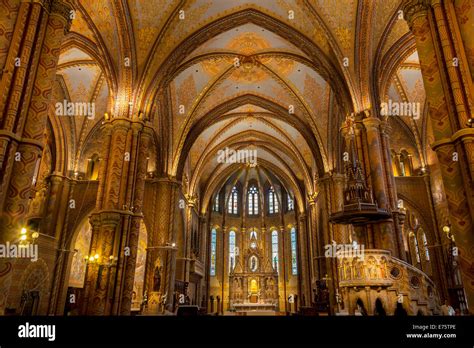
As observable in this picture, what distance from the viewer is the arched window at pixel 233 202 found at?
119 ft

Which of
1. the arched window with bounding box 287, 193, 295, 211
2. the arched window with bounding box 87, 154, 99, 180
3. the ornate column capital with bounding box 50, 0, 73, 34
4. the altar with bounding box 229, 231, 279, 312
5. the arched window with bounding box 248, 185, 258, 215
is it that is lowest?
the altar with bounding box 229, 231, 279, 312

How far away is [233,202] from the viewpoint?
3675 cm

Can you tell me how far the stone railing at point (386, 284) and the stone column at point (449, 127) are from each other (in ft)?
14.1

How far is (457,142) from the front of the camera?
618 cm

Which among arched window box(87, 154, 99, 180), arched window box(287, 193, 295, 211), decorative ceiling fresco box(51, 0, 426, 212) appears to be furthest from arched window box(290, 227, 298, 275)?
arched window box(87, 154, 99, 180)

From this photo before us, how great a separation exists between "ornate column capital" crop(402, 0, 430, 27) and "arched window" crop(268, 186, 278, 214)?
2865 centimetres

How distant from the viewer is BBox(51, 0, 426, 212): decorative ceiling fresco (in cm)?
1356

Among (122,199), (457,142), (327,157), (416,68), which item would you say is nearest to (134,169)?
(122,199)

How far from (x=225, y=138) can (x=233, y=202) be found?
11.4 metres

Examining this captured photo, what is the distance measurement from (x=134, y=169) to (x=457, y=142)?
9718 millimetres

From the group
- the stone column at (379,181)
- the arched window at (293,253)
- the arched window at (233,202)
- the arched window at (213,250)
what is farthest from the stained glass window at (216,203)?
the stone column at (379,181)

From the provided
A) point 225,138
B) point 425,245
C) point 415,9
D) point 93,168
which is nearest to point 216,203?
point 225,138

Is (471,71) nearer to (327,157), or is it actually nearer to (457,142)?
(457,142)

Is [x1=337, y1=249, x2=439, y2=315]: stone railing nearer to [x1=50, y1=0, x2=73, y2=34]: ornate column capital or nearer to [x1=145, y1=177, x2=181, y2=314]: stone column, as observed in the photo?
[x1=50, y1=0, x2=73, y2=34]: ornate column capital
